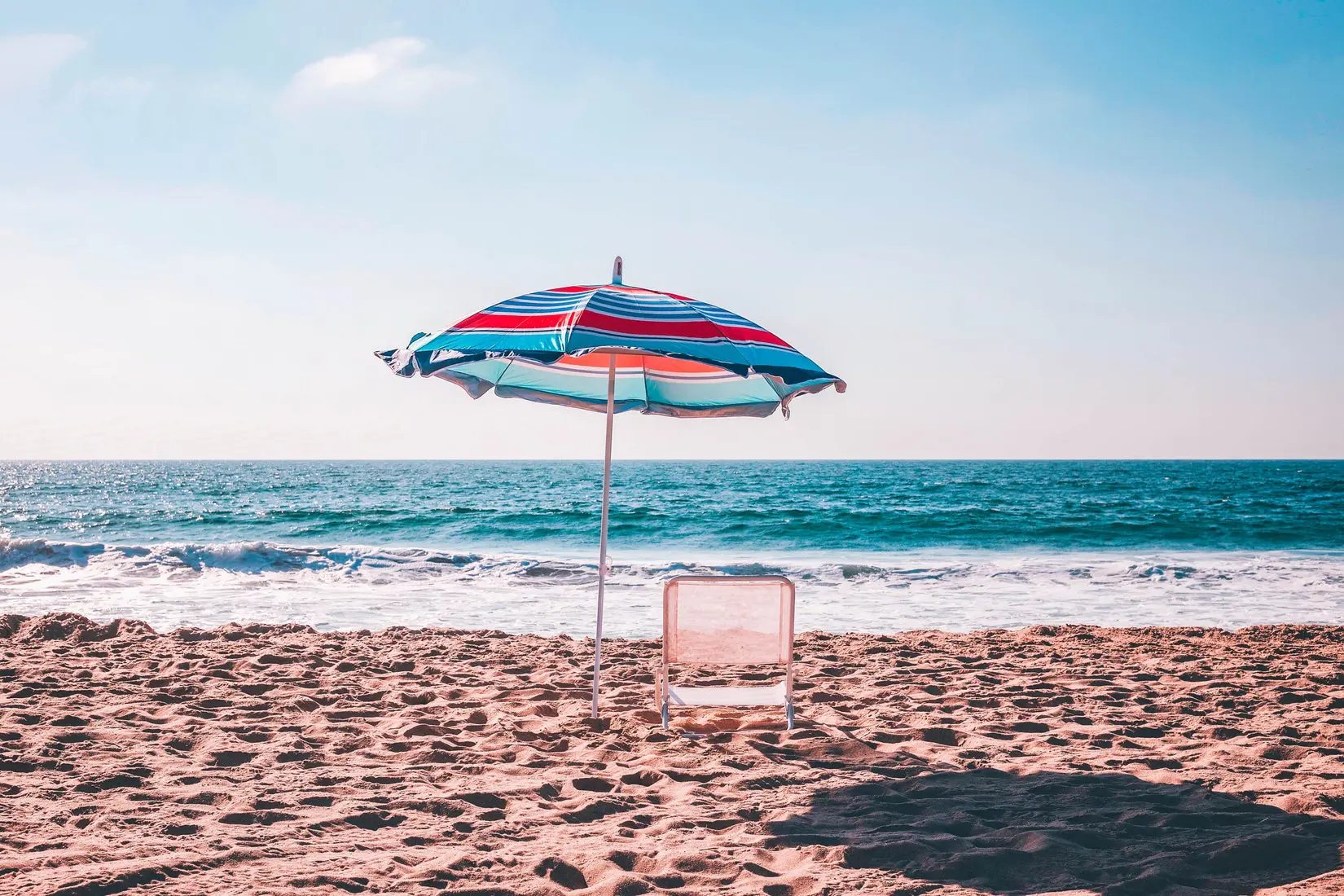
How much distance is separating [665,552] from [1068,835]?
1686cm

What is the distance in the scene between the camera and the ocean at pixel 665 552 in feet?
31.9

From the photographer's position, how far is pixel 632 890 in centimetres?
260

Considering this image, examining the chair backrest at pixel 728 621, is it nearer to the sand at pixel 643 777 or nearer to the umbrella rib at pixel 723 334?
the sand at pixel 643 777

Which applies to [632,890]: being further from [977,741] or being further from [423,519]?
[423,519]

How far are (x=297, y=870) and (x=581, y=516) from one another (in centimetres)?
2320

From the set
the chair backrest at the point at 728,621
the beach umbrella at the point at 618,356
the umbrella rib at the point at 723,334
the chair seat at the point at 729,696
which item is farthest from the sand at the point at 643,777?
the umbrella rib at the point at 723,334

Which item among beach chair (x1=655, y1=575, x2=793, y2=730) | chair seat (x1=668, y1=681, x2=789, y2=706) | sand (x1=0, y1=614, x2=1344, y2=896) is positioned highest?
beach chair (x1=655, y1=575, x2=793, y2=730)

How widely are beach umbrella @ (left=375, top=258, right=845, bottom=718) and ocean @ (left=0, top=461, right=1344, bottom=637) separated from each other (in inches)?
149

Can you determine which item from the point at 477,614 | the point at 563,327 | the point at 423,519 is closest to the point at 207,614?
the point at 477,614

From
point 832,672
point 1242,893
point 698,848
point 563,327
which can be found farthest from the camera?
point 832,672

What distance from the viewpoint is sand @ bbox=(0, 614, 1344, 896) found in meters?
2.70

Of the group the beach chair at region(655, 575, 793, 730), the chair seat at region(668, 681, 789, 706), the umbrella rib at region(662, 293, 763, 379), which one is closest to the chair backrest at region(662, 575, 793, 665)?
the beach chair at region(655, 575, 793, 730)

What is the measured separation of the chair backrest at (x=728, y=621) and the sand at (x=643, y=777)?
38 centimetres

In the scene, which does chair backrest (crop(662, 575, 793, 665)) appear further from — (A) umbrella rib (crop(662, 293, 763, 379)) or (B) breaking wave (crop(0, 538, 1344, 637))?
(B) breaking wave (crop(0, 538, 1344, 637))
